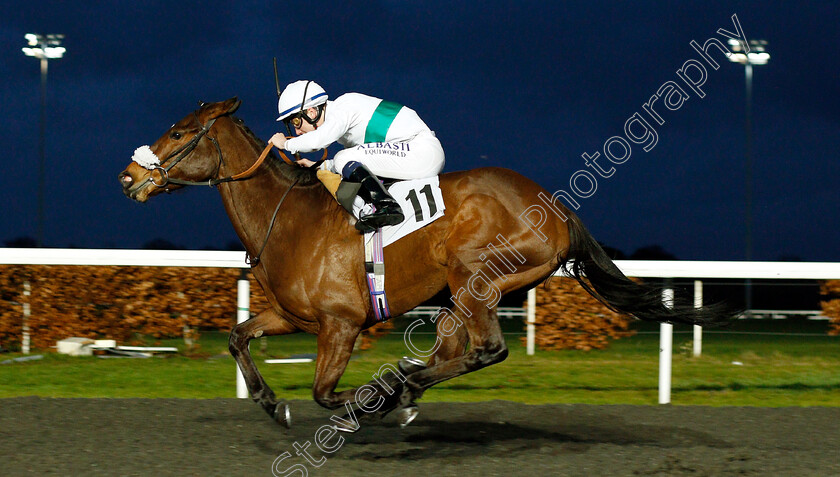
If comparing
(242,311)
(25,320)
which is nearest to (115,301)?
(25,320)

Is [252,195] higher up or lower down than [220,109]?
lower down

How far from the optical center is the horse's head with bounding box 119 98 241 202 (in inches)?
152

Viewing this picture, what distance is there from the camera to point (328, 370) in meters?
3.69

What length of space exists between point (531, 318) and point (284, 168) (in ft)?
12.4

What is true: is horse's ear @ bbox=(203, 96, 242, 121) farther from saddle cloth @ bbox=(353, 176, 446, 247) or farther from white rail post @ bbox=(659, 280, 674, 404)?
white rail post @ bbox=(659, 280, 674, 404)

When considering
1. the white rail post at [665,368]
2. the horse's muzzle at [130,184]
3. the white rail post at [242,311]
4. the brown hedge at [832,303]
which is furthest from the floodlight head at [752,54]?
the horse's muzzle at [130,184]

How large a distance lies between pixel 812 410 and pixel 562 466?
92.6 inches

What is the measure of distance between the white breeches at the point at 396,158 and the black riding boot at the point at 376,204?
0.11 metres

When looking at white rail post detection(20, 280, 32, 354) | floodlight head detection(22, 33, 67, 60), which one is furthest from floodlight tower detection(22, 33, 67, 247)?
white rail post detection(20, 280, 32, 354)

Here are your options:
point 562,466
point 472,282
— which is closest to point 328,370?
point 472,282

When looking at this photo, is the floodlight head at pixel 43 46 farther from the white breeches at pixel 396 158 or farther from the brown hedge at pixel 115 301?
the white breeches at pixel 396 158

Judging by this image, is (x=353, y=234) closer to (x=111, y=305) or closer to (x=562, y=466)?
(x=562, y=466)

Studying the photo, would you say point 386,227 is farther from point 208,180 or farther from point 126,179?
point 126,179

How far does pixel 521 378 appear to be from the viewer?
630cm
